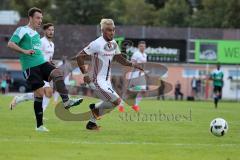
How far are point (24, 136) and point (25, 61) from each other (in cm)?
196

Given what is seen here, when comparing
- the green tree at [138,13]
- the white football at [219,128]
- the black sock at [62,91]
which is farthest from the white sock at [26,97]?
the green tree at [138,13]

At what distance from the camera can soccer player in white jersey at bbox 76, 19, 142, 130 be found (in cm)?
1477

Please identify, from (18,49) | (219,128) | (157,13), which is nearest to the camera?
(219,128)

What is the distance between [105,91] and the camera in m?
14.8

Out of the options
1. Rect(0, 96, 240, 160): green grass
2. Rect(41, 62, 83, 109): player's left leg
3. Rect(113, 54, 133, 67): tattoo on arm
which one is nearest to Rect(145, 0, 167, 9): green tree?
Rect(0, 96, 240, 160): green grass

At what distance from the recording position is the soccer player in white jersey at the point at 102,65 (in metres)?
14.8

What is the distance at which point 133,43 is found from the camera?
5472cm

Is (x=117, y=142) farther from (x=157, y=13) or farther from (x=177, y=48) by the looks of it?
(x=157, y=13)

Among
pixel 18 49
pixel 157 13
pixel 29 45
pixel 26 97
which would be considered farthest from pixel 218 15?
pixel 18 49

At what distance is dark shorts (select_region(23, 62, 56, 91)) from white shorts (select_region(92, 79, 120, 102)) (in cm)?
107

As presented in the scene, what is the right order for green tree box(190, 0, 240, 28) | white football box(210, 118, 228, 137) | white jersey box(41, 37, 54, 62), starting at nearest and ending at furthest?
1. white football box(210, 118, 228, 137)
2. white jersey box(41, 37, 54, 62)
3. green tree box(190, 0, 240, 28)

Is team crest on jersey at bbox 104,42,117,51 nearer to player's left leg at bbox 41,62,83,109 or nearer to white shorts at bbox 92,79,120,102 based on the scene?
white shorts at bbox 92,79,120,102

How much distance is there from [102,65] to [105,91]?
0.58m

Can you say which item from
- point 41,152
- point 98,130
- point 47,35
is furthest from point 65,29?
point 41,152
